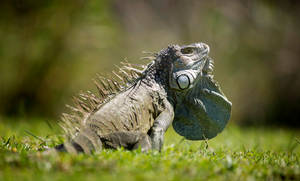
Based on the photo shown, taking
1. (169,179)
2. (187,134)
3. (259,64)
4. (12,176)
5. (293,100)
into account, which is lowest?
(293,100)

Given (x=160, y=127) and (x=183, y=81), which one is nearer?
(x=160, y=127)

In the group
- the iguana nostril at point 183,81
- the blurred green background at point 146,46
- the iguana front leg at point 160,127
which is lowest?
the blurred green background at point 146,46

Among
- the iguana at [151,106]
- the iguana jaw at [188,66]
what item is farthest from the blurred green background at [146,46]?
the iguana jaw at [188,66]

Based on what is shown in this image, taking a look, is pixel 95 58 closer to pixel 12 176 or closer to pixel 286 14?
pixel 286 14

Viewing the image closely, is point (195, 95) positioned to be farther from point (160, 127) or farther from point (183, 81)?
point (160, 127)

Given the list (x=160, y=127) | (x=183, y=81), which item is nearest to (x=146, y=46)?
(x=183, y=81)

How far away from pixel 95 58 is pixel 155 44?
10.4 feet

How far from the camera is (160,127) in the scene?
11.5 feet

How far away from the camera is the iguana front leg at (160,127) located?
3428 mm

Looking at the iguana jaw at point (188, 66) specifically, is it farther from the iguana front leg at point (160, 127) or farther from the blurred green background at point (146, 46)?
the blurred green background at point (146, 46)

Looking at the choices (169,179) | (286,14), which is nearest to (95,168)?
(169,179)

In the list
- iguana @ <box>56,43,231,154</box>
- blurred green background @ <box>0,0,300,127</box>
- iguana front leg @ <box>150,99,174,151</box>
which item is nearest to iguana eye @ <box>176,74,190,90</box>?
iguana @ <box>56,43,231,154</box>

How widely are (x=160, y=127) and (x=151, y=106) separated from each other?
0.28 m

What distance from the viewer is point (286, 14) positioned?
14.8 m
